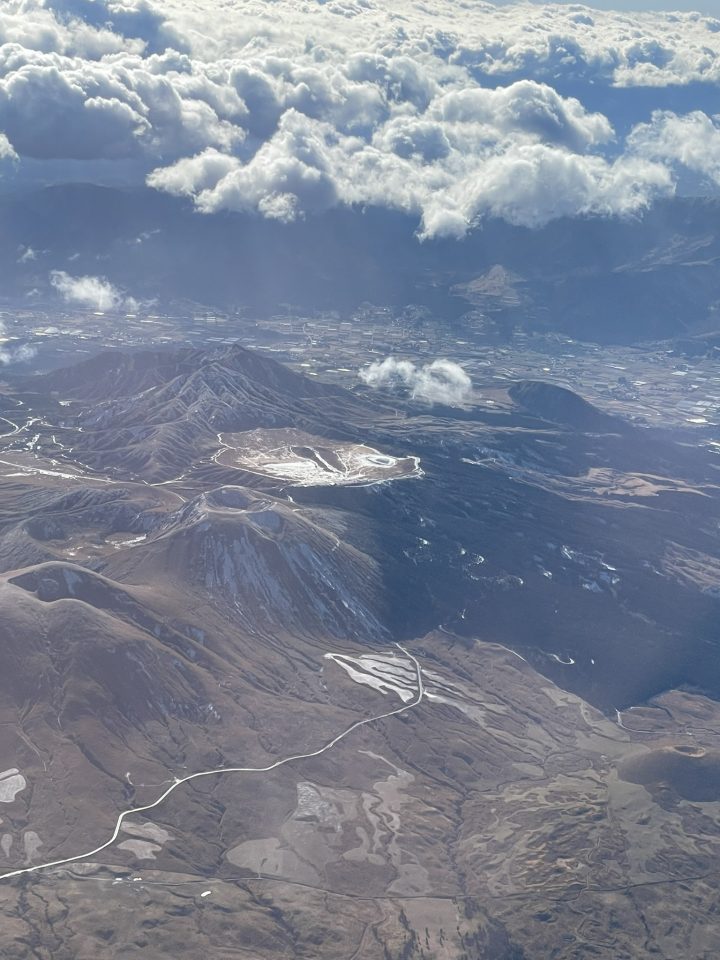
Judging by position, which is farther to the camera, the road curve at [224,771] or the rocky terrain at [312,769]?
the rocky terrain at [312,769]

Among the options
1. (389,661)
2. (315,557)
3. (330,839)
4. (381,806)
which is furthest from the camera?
(315,557)

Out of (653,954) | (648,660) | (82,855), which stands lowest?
(648,660)

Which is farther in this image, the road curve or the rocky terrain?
the rocky terrain

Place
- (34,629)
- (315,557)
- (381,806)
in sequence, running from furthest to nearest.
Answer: (315,557), (34,629), (381,806)

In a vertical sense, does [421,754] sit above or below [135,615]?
below

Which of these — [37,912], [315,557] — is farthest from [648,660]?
[37,912]

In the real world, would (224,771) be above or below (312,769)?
above

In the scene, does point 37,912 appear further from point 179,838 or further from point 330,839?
point 330,839

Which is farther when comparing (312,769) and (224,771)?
(312,769)
